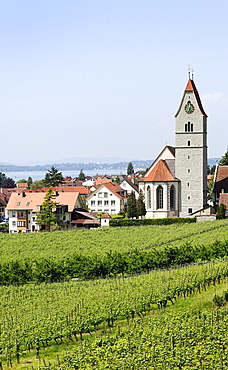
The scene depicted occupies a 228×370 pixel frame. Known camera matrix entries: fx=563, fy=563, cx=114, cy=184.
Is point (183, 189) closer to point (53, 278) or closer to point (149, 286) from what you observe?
point (53, 278)

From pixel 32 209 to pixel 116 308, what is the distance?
176ft

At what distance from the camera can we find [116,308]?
24.8 m

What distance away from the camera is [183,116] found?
71.4 m

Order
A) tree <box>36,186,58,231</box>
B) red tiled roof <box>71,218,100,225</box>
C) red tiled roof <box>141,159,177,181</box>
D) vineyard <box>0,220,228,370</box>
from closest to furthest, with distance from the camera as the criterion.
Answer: vineyard <box>0,220,228,370</box>, red tiled roof <box>141,159,177,181</box>, tree <box>36,186,58,231</box>, red tiled roof <box>71,218,100,225</box>

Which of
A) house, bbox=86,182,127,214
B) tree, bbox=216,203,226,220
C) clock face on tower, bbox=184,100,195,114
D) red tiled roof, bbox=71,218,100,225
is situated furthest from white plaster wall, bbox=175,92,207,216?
house, bbox=86,182,127,214

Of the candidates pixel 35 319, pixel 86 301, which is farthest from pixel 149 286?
pixel 35 319

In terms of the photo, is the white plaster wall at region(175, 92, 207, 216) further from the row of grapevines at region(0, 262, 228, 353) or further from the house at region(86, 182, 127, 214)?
the row of grapevines at region(0, 262, 228, 353)

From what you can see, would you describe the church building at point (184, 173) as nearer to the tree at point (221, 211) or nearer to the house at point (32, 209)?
the tree at point (221, 211)

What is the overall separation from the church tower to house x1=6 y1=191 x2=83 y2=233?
1503 centimetres

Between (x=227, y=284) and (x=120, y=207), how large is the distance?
6182 cm

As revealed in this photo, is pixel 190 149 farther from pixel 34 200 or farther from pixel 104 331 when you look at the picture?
pixel 104 331

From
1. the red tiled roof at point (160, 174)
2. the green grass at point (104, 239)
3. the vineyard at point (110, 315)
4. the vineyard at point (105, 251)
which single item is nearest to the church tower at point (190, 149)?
the red tiled roof at point (160, 174)

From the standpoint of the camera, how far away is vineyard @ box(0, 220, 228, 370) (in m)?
17.3

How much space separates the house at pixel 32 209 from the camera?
2950 inches
